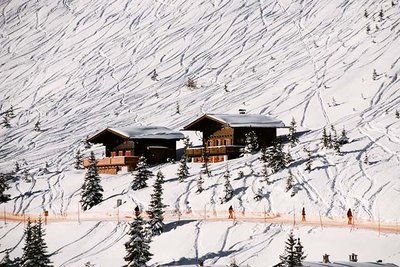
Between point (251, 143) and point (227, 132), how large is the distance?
4185 millimetres

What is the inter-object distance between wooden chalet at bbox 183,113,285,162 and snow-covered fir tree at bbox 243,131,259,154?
31.3 inches

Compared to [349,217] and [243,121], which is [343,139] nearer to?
[243,121]

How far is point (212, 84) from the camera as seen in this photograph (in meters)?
102

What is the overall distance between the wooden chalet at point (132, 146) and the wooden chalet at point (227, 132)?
3.01 meters

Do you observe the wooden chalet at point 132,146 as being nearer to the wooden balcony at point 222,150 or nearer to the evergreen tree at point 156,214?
the wooden balcony at point 222,150

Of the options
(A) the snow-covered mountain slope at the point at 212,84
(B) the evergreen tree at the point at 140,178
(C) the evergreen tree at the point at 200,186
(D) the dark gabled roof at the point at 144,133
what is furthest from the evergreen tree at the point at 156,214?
(D) the dark gabled roof at the point at 144,133

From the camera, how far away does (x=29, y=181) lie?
64125mm

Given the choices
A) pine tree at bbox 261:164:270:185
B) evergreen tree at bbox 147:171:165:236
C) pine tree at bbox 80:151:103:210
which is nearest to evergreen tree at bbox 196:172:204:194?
pine tree at bbox 261:164:270:185

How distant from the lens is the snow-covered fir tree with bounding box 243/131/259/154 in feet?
194

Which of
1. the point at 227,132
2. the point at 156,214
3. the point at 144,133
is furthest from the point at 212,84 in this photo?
the point at 156,214

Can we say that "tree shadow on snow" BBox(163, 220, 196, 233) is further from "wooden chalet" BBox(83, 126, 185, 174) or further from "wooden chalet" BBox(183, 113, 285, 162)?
"wooden chalet" BBox(83, 126, 185, 174)

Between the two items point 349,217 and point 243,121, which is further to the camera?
point 243,121

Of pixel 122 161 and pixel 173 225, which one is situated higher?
pixel 122 161

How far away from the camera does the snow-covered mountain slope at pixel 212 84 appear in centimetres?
4672
